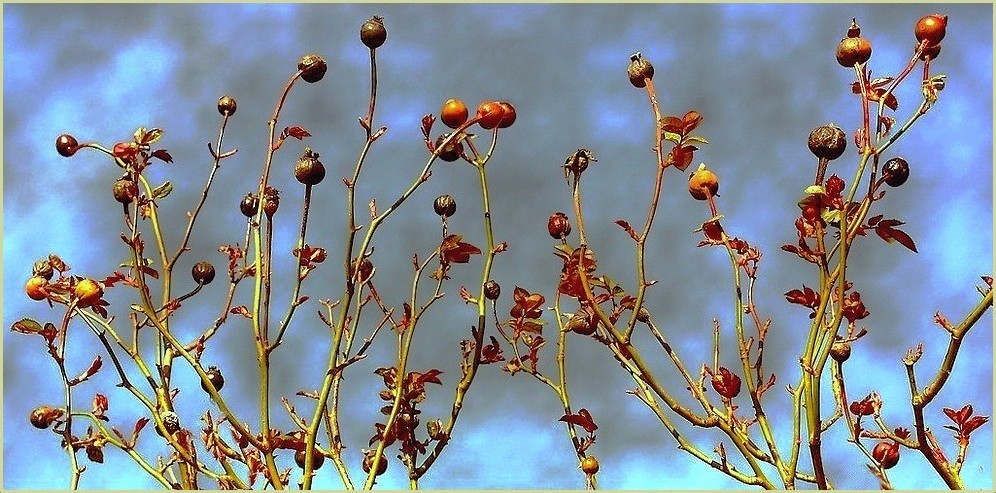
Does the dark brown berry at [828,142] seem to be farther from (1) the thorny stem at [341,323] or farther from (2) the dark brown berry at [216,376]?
(2) the dark brown berry at [216,376]

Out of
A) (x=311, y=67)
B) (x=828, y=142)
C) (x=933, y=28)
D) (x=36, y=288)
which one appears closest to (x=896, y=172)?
(x=828, y=142)

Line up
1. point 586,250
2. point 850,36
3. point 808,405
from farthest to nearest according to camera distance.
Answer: point 586,250
point 850,36
point 808,405

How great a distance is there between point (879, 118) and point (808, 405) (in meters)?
0.60

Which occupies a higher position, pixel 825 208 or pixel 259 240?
pixel 259 240

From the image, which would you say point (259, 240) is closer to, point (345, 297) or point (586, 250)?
point (345, 297)

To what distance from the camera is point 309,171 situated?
193cm

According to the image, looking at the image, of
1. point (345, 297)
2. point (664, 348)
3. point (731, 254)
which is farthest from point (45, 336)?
point (731, 254)

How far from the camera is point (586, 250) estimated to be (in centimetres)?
212

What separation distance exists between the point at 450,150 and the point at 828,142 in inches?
31.9

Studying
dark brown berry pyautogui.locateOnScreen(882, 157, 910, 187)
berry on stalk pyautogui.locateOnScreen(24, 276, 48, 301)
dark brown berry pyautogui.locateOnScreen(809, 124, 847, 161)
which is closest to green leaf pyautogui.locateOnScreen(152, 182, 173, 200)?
berry on stalk pyautogui.locateOnScreen(24, 276, 48, 301)

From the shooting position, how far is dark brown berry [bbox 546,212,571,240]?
7.37 ft

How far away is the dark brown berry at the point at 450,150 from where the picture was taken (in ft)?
6.70

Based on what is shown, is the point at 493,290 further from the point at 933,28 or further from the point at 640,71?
the point at 933,28

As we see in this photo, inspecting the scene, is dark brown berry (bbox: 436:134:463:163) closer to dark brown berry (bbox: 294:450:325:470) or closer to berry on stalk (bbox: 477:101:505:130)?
berry on stalk (bbox: 477:101:505:130)
